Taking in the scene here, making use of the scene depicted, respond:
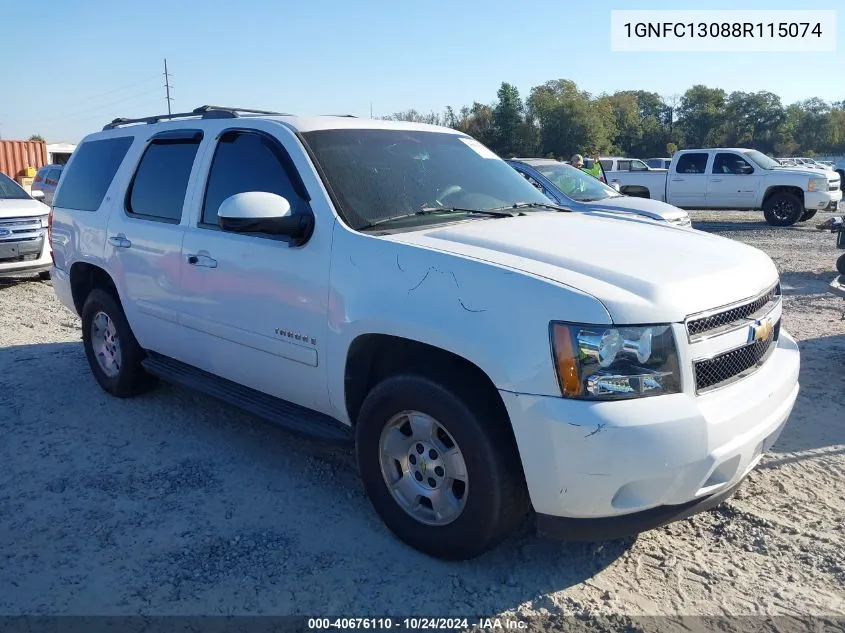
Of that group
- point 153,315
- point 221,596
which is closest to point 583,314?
point 221,596

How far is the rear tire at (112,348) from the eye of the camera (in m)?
5.13

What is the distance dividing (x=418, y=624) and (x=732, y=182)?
719 inches

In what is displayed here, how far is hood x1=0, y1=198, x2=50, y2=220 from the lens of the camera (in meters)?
9.72

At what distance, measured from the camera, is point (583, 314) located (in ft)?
8.60

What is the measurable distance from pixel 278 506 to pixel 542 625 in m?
1.55

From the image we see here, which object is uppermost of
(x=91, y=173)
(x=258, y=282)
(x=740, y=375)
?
(x=91, y=173)

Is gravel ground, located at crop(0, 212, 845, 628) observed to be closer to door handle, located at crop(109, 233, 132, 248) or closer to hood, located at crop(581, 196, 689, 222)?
door handle, located at crop(109, 233, 132, 248)

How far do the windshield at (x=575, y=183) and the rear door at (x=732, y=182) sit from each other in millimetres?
8818

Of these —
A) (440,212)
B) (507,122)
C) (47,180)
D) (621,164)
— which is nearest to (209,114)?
(440,212)

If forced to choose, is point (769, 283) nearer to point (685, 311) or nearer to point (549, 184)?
point (685, 311)

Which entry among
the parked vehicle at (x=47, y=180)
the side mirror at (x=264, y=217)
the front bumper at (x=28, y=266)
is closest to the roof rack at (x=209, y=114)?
the side mirror at (x=264, y=217)

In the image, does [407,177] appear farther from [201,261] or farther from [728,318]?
[728,318]

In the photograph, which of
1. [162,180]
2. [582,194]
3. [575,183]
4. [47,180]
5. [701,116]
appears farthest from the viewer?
[701,116]

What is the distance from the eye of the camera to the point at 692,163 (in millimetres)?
19234
